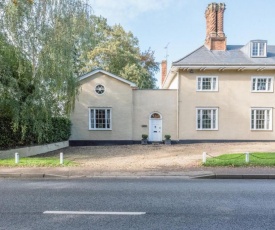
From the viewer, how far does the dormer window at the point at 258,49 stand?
78.7 feet

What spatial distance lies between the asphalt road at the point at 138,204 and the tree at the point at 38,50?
5.93m

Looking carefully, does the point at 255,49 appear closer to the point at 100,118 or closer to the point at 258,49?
the point at 258,49

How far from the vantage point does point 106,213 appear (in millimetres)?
5473

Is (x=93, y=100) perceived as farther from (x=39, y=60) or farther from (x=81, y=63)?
(x=81, y=63)

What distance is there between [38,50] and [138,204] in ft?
37.1

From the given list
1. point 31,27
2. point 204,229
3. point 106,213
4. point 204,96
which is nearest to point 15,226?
point 106,213

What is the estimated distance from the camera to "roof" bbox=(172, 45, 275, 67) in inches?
890

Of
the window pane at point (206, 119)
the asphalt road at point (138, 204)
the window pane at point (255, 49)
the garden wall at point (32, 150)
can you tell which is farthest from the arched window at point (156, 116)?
the asphalt road at point (138, 204)

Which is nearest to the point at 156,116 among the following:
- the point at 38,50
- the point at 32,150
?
the point at 32,150

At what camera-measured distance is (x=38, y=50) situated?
562 inches

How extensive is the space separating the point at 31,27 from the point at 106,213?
1183 cm

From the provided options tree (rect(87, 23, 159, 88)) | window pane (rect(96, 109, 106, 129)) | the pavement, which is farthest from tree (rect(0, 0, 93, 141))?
tree (rect(87, 23, 159, 88))

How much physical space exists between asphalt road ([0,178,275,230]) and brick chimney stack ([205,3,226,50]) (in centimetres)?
1855

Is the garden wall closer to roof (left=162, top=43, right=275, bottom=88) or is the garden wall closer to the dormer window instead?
roof (left=162, top=43, right=275, bottom=88)
